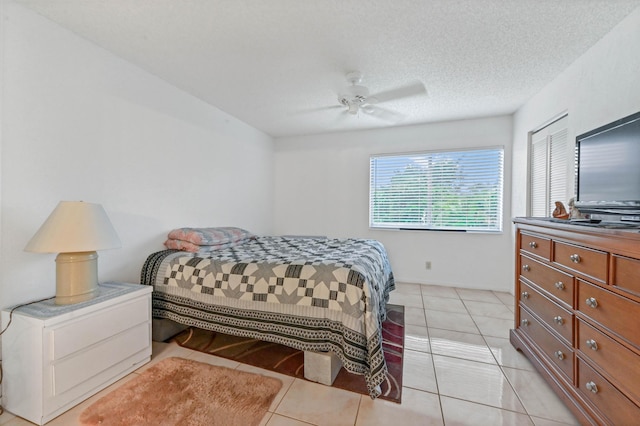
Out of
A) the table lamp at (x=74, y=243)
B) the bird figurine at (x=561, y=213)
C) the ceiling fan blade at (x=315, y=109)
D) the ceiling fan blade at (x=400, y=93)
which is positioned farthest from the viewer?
the ceiling fan blade at (x=315, y=109)

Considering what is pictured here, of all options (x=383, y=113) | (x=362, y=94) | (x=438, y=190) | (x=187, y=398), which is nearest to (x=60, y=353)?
(x=187, y=398)

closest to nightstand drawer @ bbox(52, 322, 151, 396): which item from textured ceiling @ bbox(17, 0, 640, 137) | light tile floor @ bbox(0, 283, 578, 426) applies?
light tile floor @ bbox(0, 283, 578, 426)

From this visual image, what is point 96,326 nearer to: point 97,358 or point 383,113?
point 97,358

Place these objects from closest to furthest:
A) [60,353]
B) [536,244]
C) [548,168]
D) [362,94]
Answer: [60,353] < [536,244] < [362,94] < [548,168]

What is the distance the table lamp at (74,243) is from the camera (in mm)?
1461

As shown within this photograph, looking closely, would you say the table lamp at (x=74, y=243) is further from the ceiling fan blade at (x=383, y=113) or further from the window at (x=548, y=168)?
the window at (x=548, y=168)

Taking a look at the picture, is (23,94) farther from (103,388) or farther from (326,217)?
(326,217)

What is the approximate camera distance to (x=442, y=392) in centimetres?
160

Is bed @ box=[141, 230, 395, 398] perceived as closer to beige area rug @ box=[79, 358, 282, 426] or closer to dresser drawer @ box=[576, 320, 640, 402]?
beige area rug @ box=[79, 358, 282, 426]

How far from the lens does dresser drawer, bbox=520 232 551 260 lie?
1635mm

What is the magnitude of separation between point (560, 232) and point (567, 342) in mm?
603

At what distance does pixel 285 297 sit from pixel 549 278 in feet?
5.53

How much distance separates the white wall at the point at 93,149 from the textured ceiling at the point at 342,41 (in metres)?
0.21

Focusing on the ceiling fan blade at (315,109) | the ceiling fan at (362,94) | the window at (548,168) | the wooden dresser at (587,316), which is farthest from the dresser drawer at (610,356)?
the ceiling fan blade at (315,109)
